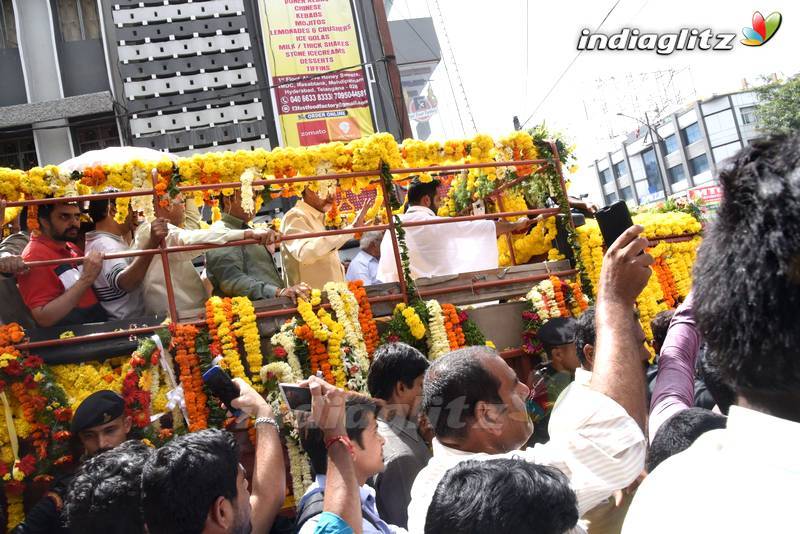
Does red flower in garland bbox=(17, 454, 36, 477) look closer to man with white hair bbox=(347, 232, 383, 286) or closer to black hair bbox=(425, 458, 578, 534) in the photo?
black hair bbox=(425, 458, 578, 534)

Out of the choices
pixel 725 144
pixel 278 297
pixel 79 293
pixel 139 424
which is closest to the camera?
pixel 139 424

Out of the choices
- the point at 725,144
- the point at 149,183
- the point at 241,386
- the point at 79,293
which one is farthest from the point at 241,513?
the point at 725,144

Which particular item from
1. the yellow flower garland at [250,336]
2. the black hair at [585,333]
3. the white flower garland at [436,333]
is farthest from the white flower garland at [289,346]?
the black hair at [585,333]

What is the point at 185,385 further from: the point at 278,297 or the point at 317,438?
the point at 317,438

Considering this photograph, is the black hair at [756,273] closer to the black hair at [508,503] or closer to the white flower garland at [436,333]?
the black hair at [508,503]

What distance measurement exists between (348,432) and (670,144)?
52.7 m

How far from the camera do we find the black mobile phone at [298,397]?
240cm

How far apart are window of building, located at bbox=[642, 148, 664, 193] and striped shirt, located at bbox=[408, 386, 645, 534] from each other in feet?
182

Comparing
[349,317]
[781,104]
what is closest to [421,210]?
[349,317]

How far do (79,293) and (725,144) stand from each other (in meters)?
46.9

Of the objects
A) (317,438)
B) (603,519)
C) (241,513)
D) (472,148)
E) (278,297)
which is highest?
(472,148)

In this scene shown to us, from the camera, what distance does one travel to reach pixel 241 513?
2.29 meters

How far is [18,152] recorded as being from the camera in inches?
480

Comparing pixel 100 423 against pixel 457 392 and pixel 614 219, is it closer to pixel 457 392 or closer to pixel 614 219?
pixel 457 392
